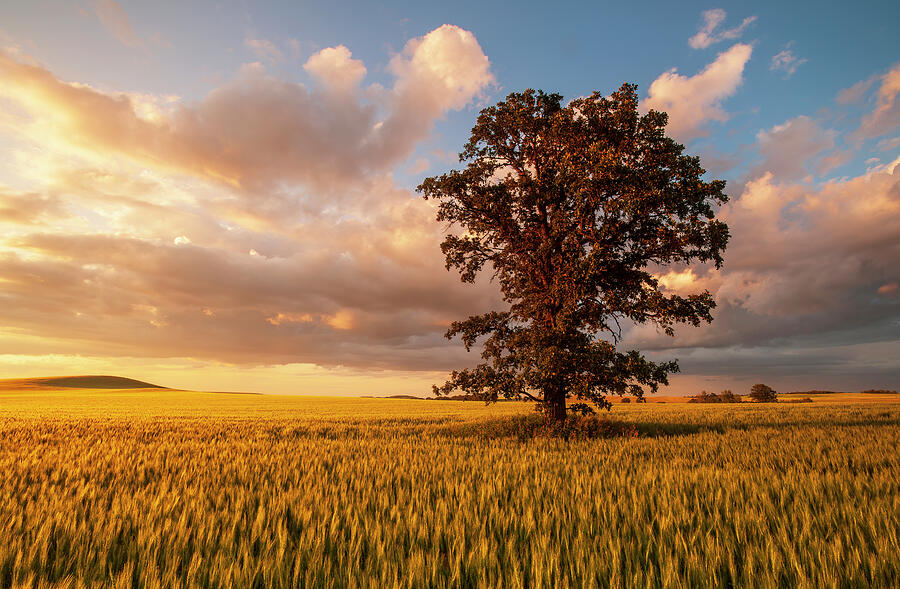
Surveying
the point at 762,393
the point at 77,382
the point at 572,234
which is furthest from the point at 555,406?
the point at 77,382

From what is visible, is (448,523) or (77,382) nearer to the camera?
(448,523)

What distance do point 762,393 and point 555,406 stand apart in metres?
73.8

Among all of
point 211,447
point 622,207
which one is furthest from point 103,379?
point 622,207

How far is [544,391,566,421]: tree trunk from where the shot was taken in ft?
50.1

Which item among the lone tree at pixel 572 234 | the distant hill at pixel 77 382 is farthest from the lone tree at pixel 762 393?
the distant hill at pixel 77 382

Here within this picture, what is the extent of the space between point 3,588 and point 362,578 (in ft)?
9.33

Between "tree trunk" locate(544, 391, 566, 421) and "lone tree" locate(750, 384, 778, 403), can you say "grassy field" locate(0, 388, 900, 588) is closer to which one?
"tree trunk" locate(544, 391, 566, 421)

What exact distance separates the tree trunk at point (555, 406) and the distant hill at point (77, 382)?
373 feet

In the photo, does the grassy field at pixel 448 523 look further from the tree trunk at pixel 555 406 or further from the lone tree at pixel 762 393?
the lone tree at pixel 762 393

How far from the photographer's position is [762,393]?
230 feet

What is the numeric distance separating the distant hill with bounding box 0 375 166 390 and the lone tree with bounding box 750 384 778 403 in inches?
5431

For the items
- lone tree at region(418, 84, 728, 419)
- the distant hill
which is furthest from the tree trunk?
the distant hill

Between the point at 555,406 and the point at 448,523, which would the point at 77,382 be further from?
the point at 448,523

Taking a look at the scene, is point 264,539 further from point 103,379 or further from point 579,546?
point 103,379
